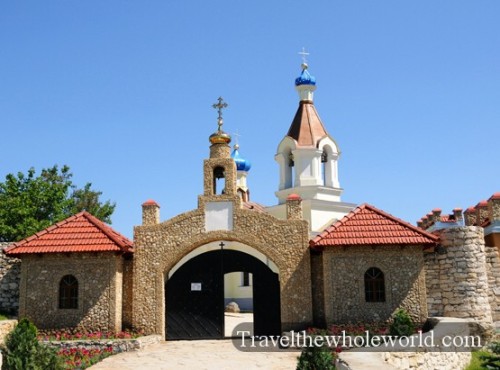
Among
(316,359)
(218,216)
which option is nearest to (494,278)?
(218,216)

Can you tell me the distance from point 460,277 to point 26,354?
38.9 feet

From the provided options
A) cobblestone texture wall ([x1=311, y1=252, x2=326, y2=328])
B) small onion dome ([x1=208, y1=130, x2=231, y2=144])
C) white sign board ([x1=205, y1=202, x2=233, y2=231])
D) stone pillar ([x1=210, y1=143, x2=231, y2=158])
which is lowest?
cobblestone texture wall ([x1=311, y1=252, x2=326, y2=328])

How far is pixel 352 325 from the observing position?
15.4 metres

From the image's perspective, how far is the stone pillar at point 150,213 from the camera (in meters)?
16.8

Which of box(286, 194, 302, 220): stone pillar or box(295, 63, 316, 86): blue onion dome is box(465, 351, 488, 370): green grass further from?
box(295, 63, 316, 86): blue onion dome

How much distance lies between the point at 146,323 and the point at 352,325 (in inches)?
229

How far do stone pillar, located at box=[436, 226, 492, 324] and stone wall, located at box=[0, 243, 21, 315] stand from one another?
13.0m

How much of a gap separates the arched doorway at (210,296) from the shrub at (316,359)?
8138 millimetres

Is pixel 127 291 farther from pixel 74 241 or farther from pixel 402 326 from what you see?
pixel 402 326

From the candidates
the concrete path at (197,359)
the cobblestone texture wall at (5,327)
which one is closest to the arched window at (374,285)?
the concrete path at (197,359)

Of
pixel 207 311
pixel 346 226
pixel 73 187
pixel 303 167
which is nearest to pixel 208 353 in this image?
pixel 207 311

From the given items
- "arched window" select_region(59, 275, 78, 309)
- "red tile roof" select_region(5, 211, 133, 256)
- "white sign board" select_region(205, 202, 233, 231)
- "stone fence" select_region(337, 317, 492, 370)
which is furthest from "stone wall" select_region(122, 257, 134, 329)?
"stone fence" select_region(337, 317, 492, 370)

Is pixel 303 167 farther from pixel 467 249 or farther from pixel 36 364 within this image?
pixel 36 364

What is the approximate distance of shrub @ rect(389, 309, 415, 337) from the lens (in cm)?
1384
